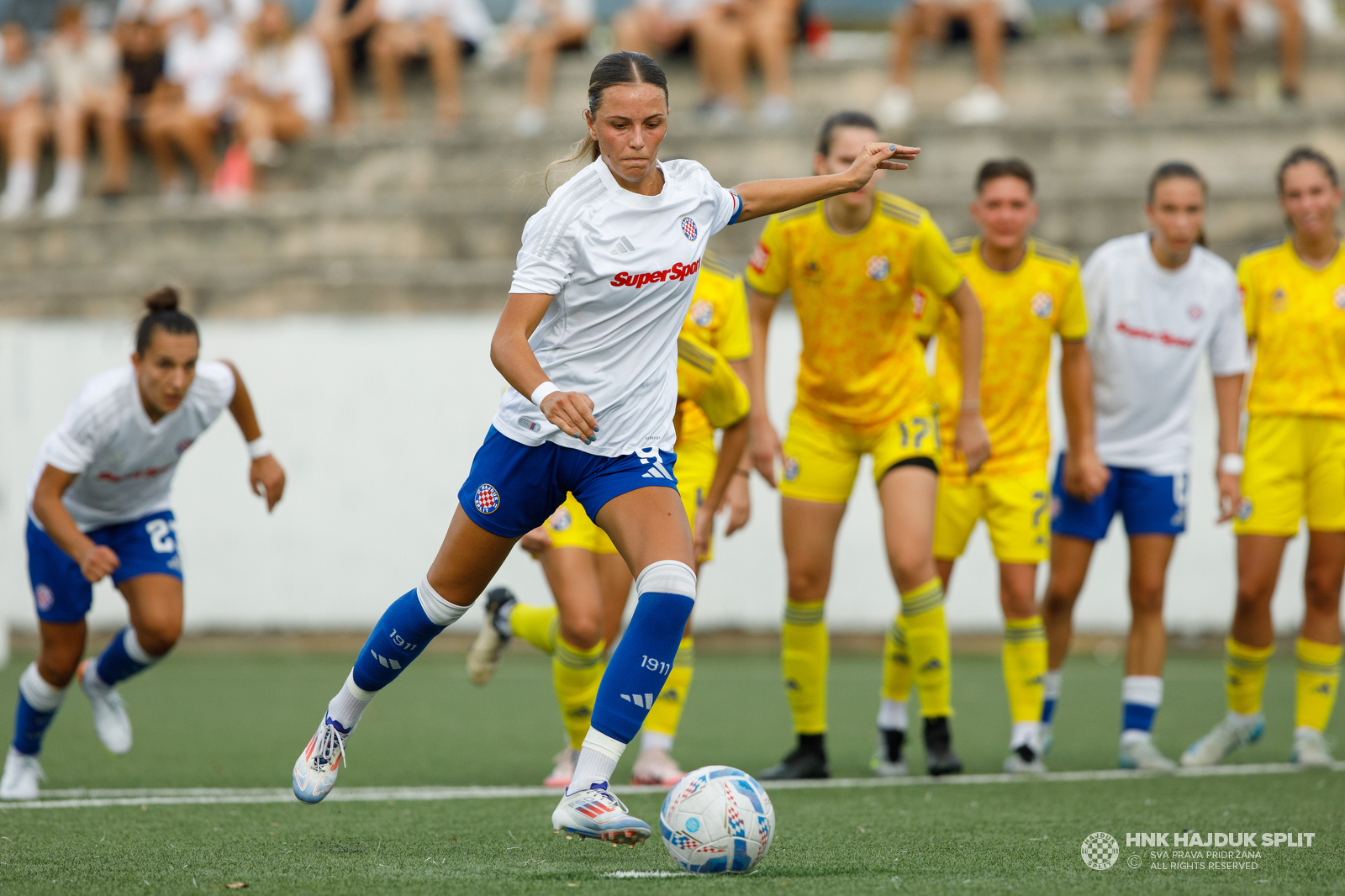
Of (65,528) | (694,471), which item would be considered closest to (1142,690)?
(694,471)

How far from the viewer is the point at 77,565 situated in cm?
619

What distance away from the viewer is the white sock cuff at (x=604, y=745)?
4082 millimetres

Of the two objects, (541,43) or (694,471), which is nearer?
(694,471)

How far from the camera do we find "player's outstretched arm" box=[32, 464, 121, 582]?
5.44 metres

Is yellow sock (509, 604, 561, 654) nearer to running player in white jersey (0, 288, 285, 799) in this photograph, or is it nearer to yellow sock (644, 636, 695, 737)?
yellow sock (644, 636, 695, 737)

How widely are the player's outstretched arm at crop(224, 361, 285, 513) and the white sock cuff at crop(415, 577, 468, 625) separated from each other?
69.5 inches

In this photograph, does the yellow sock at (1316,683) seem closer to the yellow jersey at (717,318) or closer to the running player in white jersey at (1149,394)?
the running player in white jersey at (1149,394)

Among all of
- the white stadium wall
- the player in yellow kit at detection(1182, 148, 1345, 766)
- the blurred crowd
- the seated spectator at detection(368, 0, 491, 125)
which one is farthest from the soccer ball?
the seated spectator at detection(368, 0, 491, 125)

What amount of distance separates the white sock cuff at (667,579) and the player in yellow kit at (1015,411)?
101 inches

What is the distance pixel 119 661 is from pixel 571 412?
10.7 ft

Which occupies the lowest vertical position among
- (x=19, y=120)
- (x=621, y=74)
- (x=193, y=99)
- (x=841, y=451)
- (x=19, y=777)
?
(x=19, y=777)

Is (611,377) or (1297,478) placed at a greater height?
(611,377)

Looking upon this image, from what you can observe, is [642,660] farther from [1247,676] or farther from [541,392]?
[1247,676]

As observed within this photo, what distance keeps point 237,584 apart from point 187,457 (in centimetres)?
A: 102
